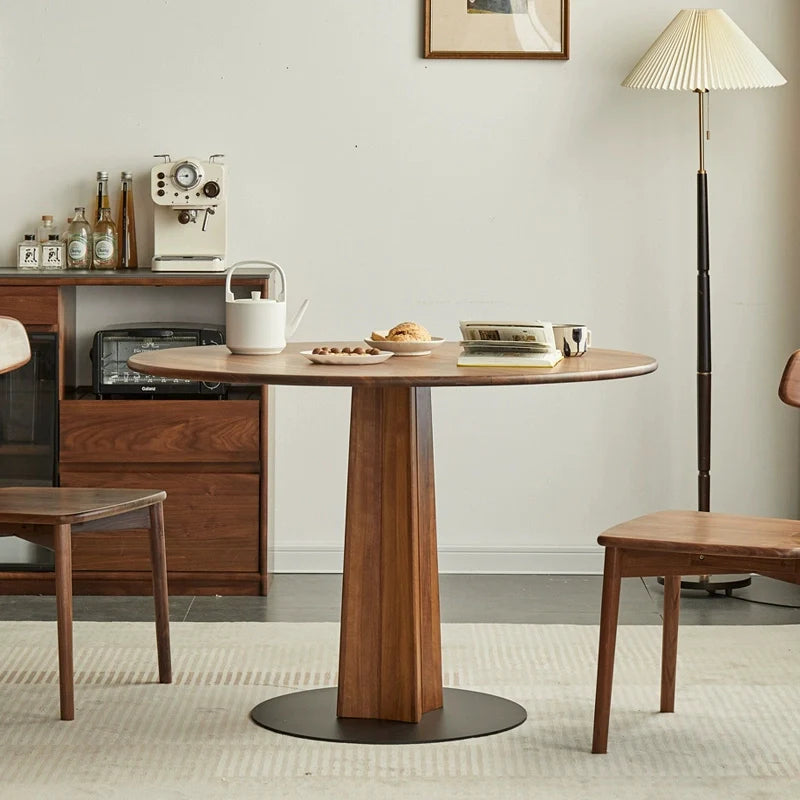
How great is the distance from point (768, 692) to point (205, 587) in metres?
1.63

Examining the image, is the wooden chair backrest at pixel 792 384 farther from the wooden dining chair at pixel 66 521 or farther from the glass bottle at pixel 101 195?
the glass bottle at pixel 101 195

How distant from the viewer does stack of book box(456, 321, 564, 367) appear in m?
2.20

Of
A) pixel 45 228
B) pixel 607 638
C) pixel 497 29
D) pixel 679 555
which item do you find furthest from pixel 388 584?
pixel 497 29

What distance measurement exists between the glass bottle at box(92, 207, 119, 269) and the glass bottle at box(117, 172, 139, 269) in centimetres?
4

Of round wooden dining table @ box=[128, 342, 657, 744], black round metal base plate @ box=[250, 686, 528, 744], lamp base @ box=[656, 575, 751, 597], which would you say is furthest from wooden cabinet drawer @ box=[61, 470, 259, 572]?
lamp base @ box=[656, 575, 751, 597]

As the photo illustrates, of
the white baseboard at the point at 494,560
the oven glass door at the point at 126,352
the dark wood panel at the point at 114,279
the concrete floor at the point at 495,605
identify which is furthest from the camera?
the white baseboard at the point at 494,560

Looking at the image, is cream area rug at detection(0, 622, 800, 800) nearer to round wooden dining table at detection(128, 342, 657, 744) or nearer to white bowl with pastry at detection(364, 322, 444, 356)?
round wooden dining table at detection(128, 342, 657, 744)

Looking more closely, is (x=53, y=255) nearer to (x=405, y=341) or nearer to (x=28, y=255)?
(x=28, y=255)

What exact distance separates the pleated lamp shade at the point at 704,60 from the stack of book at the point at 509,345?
153 centimetres

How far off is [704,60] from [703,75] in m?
0.05

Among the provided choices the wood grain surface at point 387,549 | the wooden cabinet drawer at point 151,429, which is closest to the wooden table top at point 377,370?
the wood grain surface at point 387,549

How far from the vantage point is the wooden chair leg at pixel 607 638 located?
2275 mm

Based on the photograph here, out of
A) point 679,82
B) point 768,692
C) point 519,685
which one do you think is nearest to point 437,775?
point 519,685

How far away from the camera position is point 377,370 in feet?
6.89
